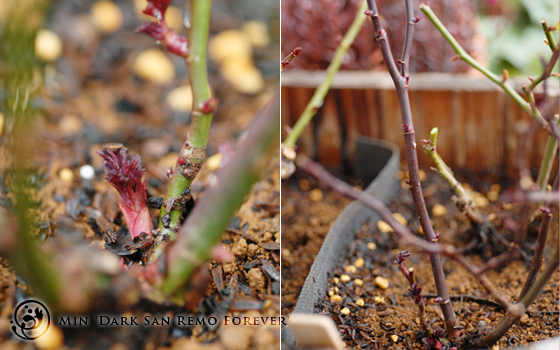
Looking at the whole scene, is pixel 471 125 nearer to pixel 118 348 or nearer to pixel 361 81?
pixel 361 81

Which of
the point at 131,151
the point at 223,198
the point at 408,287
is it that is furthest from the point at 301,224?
the point at 223,198

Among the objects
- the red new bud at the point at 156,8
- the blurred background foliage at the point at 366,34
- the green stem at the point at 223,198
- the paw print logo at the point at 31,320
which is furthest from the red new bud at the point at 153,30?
the blurred background foliage at the point at 366,34

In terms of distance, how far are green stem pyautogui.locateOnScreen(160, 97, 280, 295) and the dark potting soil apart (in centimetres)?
27

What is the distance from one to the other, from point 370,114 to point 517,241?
1.77 ft

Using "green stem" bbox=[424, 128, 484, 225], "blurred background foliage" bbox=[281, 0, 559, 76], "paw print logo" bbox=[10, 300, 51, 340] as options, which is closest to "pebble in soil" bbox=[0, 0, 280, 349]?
"paw print logo" bbox=[10, 300, 51, 340]

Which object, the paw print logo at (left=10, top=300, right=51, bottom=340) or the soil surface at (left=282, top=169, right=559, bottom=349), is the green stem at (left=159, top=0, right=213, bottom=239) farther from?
the soil surface at (left=282, top=169, right=559, bottom=349)

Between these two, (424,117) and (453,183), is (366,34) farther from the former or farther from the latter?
(453,183)

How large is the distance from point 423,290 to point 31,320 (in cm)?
61

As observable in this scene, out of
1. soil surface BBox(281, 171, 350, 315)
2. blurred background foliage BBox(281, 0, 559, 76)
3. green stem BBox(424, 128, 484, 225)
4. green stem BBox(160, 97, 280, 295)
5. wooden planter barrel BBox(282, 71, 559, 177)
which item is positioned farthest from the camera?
blurred background foliage BBox(281, 0, 559, 76)

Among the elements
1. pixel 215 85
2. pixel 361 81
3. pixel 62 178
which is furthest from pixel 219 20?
pixel 62 178

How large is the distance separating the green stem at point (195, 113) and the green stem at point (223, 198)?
0.09 metres

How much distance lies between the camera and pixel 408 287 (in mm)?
760

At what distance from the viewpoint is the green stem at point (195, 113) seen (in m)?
0.46

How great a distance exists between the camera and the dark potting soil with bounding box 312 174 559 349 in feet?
2.03
